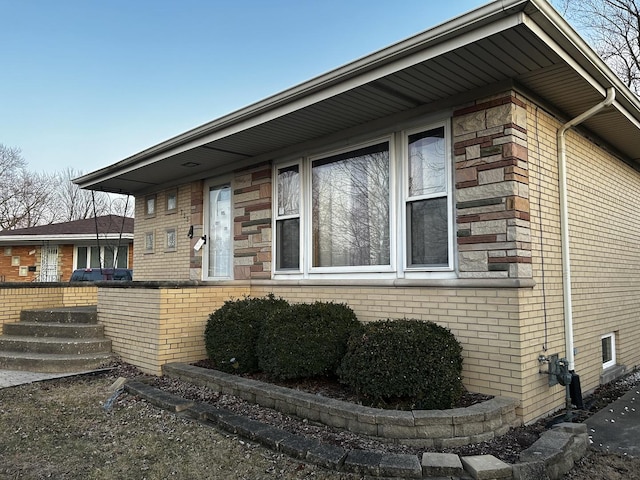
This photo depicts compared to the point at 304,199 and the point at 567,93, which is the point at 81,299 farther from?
the point at 567,93

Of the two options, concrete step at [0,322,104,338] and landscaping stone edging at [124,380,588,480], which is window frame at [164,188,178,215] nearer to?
concrete step at [0,322,104,338]

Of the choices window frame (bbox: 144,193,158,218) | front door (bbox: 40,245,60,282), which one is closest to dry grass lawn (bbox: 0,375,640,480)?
window frame (bbox: 144,193,158,218)

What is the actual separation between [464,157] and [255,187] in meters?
3.36

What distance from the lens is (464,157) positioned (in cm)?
449

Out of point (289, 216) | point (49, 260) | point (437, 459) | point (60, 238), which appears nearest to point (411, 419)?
point (437, 459)

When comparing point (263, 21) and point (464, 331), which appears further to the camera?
point (263, 21)

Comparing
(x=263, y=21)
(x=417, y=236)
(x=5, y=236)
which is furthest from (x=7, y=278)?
(x=417, y=236)

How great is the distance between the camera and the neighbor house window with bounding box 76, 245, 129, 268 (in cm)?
1816

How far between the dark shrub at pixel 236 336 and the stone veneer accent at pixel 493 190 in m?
2.29

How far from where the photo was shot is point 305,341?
455cm

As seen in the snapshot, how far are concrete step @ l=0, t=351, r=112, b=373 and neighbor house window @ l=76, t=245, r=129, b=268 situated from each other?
12083mm

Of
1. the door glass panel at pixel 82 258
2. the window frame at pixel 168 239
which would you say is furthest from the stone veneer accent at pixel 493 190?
the door glass panel at pixel 82 258

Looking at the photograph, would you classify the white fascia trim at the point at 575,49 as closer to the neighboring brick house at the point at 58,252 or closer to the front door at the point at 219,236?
the front door at the point at 219,236

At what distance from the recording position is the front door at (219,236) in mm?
7457
